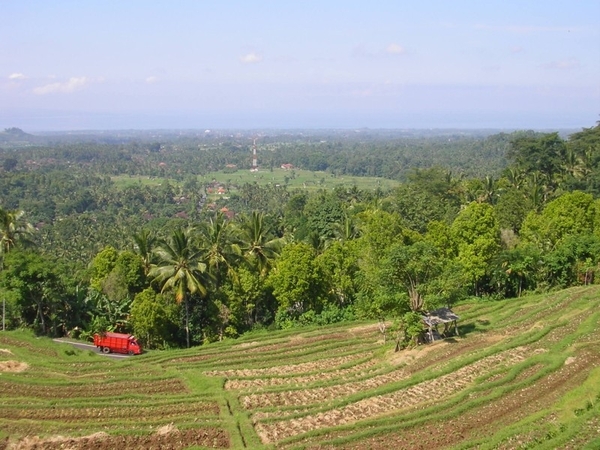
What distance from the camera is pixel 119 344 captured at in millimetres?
32781

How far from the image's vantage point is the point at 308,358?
29.8 m

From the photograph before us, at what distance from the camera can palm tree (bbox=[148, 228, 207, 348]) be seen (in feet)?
112

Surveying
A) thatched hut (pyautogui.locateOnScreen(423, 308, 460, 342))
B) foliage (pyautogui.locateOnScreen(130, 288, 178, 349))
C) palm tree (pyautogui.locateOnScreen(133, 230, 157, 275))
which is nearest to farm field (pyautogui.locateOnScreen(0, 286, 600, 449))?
thatched hut (pyautogui.locateOnScreen(423, 308, 460, 342))

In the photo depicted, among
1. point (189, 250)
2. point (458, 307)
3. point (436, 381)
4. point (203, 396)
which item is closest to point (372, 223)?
point (458, 307)

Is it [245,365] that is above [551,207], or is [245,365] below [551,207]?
below

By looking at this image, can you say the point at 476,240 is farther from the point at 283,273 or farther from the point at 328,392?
the point at 328,392

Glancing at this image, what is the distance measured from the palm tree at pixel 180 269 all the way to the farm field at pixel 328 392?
12.1 feet

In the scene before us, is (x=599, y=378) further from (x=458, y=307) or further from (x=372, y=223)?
(x=372, y=223)

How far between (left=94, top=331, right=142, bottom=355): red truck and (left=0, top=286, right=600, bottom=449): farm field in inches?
33.4

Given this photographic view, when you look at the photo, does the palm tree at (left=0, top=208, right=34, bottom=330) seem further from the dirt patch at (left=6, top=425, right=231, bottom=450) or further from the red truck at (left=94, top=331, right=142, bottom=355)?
the dirt patch at (left=6, top=425, right=231, bottom=450)

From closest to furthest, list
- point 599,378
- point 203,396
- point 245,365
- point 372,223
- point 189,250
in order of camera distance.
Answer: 1. point 599,378
2. point 203,396
3. point 245,365
4. point 189,250
5. point 372,223

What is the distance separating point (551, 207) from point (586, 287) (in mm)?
7845

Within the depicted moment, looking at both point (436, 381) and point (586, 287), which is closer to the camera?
point (436, 381)

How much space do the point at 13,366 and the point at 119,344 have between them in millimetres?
6692
